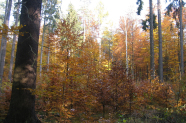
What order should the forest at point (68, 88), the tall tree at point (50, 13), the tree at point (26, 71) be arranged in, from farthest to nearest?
the tall tree at point (50, 13) → the forest at point (68, 88) → the tree at point (26, 71)

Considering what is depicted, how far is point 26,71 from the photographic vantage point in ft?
11.4

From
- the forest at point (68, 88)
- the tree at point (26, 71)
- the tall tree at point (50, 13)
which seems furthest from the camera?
the tall tree at point (50, 13)

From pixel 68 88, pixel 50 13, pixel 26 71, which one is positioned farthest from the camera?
pixel 50 13

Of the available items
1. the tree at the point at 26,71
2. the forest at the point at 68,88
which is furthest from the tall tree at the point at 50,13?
the tree at the point at 26,71

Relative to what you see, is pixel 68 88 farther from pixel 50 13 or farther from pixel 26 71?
pixel 50 13

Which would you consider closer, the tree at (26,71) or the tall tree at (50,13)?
the tree at (26,71)

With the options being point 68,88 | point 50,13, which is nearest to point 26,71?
point 68,88

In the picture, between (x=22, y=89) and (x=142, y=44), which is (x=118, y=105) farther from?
(x=142, y=44)

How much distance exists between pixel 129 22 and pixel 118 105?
51.4 feet

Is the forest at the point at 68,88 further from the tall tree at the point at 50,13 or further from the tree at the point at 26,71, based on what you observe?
the tall tree at the point at 50,13

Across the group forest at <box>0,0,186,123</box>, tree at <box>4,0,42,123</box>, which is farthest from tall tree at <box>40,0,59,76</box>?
tree at <box>4,0,42,123</box>

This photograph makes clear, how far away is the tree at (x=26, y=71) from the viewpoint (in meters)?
3.33

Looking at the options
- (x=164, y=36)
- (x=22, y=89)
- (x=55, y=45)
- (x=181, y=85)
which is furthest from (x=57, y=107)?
(x=164, y=36)

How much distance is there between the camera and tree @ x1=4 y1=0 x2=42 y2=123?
10.9ft
